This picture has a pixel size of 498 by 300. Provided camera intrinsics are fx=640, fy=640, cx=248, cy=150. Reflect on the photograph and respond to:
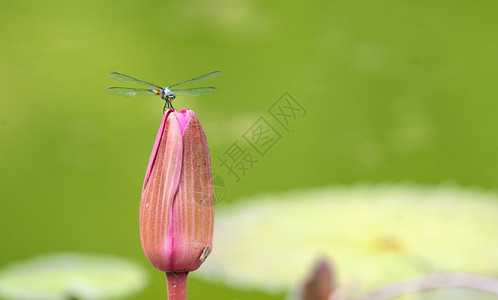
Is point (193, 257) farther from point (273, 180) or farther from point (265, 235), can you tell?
point (273, 180)

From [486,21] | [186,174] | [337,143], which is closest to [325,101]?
[337,143]

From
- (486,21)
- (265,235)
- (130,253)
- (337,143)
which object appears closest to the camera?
(265,235)

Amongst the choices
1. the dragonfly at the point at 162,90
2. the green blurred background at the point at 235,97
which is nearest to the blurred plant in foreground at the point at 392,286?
the dragonfly at the point at 162,90

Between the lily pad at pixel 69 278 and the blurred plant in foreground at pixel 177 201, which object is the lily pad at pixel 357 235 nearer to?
the lily pad at pixel 69 278

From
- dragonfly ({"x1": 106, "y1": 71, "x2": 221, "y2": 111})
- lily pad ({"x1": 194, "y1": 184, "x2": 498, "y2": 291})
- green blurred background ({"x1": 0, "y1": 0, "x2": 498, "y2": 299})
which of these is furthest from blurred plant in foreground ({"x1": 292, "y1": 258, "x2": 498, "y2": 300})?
green blurred background ({"x1": 0, "y1": 0, "x2": 498, "y2": 299})

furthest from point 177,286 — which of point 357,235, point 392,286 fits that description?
point 357,235

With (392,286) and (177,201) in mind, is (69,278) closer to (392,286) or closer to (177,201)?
(392,286)
